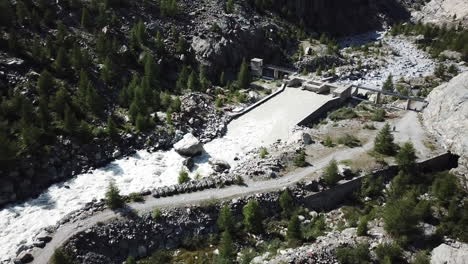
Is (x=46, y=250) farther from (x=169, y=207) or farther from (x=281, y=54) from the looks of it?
(x=281, y=54)

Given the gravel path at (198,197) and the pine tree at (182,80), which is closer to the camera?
the gravel path at (198,197)

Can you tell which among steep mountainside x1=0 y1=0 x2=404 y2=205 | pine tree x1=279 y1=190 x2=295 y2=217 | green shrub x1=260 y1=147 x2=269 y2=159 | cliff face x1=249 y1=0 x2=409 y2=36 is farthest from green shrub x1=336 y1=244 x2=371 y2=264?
cliff face x1=249 y1=0 x2=409 y2=36

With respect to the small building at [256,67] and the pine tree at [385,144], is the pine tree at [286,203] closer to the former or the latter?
the pine tree at [385,144]

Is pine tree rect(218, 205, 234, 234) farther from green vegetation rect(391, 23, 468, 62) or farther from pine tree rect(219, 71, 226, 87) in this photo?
green vegetation rect(391, 23, 468, 62)

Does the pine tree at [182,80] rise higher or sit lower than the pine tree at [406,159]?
higher

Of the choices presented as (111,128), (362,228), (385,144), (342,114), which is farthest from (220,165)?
(342,114)

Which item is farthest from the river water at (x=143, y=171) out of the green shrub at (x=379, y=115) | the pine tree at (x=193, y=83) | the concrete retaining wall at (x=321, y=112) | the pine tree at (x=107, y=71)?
the pine tree at (x=107, y=71)

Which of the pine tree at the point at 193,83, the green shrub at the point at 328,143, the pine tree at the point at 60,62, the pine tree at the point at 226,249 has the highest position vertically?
the pine tree at the point at 60,62
